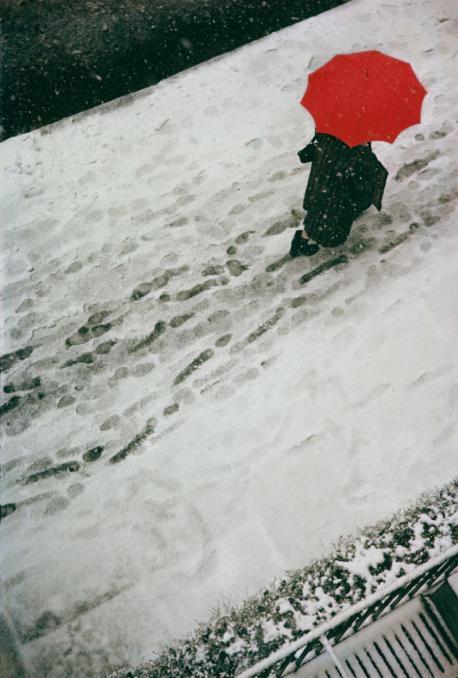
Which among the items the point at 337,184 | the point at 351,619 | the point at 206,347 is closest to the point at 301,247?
the point at 337,184

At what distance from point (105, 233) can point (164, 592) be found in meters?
3.61

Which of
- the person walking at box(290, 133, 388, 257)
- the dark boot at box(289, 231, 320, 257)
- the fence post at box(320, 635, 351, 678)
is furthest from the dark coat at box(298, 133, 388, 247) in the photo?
the fence post at box(320, 635, 351, 678)

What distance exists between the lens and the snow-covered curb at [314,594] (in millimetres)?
3295

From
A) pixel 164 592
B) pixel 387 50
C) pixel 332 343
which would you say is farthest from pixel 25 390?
pixel 387 50

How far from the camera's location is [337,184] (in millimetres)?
4227

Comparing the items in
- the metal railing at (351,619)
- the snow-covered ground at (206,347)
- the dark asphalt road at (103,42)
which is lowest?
the metal railing at (351,619)

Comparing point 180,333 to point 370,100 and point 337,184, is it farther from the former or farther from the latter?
point 370,100

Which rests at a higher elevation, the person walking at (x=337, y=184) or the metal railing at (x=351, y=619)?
the person walking at (x=337, y=184)

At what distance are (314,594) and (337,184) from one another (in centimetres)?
337

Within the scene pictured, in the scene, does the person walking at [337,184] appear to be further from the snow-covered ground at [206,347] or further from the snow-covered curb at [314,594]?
the snow-covered curb at [314,594]

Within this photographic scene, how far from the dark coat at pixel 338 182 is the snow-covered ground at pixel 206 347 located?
0.57m

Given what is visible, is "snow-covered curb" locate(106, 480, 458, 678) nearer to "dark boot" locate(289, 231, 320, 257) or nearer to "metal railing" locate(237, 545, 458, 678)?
"metal railing" locate(237, 545, 458, 678)

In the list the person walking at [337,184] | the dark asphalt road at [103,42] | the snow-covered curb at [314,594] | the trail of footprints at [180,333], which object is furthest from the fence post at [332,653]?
the dark asphalt road at [103,42]

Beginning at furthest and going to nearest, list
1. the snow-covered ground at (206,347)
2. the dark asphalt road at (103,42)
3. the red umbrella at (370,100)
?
the dark asphalt road at (103,42)
the snow-covered ground at (206,347)
the red umbrella at (370,100)
